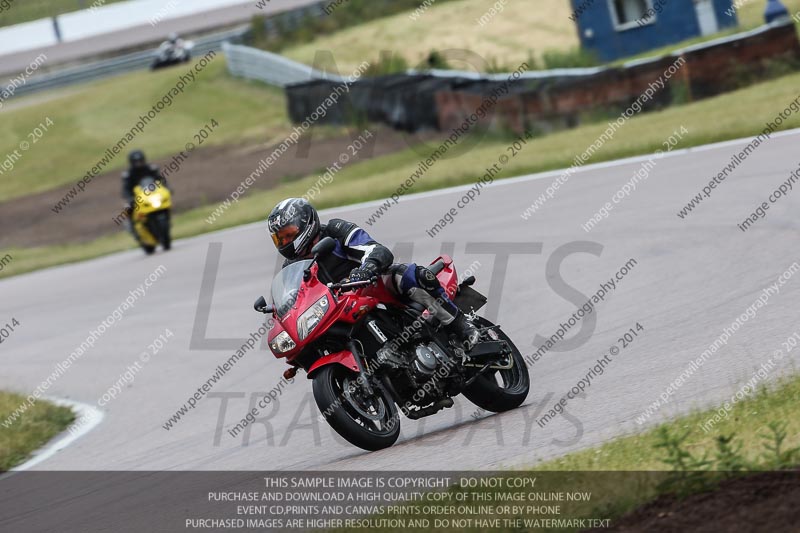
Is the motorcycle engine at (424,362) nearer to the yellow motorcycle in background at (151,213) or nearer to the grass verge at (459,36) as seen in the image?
the yellow motorcycle in background at (151,213)

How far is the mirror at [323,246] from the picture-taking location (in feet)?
23.2

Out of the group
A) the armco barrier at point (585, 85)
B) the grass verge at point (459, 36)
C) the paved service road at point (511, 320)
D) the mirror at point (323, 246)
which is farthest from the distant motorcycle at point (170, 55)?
the mirror at point (323, 246)

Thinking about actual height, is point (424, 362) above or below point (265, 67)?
above

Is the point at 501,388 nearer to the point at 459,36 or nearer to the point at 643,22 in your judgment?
the point at 643,22

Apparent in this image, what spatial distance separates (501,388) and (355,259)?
1223 mm

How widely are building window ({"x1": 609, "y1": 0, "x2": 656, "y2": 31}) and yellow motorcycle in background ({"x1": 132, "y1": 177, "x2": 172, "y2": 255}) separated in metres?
15.8

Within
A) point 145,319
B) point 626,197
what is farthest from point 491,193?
point 145,319

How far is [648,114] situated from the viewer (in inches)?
916

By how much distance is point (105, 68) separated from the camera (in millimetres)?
47781

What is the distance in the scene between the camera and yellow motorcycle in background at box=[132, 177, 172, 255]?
20.2 metres

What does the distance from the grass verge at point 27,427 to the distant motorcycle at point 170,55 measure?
36.6 meters

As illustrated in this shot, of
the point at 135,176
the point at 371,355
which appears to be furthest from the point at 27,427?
the point at 135,176

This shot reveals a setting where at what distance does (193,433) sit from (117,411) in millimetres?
1704

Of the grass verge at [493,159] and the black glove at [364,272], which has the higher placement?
the black glove at [364,272]
